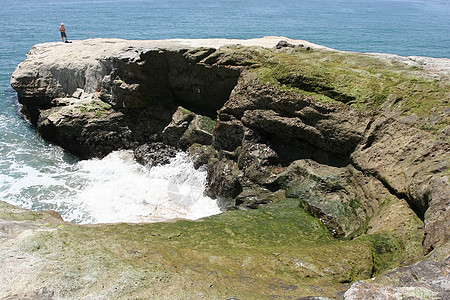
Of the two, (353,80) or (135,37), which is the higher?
(353,80)

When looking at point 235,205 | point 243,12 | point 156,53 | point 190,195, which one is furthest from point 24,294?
point 243,12

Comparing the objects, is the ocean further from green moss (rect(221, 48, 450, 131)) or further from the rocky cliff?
green moss (rect(221, 48, 450, 131))

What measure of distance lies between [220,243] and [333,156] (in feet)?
20.2

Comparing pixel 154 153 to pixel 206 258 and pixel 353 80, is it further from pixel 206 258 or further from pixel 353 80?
pixel 206 258

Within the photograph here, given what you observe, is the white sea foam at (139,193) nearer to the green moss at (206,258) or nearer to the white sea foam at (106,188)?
the white sea foam at (106,188)

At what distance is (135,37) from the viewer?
44.6 m

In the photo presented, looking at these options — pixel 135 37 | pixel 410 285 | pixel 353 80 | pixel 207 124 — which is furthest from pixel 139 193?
pixel 135 37

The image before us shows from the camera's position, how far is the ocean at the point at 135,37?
15.9 meters

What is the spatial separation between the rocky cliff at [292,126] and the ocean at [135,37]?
126cm

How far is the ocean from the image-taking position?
1588 cm

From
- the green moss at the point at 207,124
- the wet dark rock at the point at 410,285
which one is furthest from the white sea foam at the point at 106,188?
the wet dark rock at the point at 410,285

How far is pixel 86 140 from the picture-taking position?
19.9 m

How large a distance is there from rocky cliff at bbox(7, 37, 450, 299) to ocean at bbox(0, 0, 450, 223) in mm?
1262

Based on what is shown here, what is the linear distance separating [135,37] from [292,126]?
36158 mm
